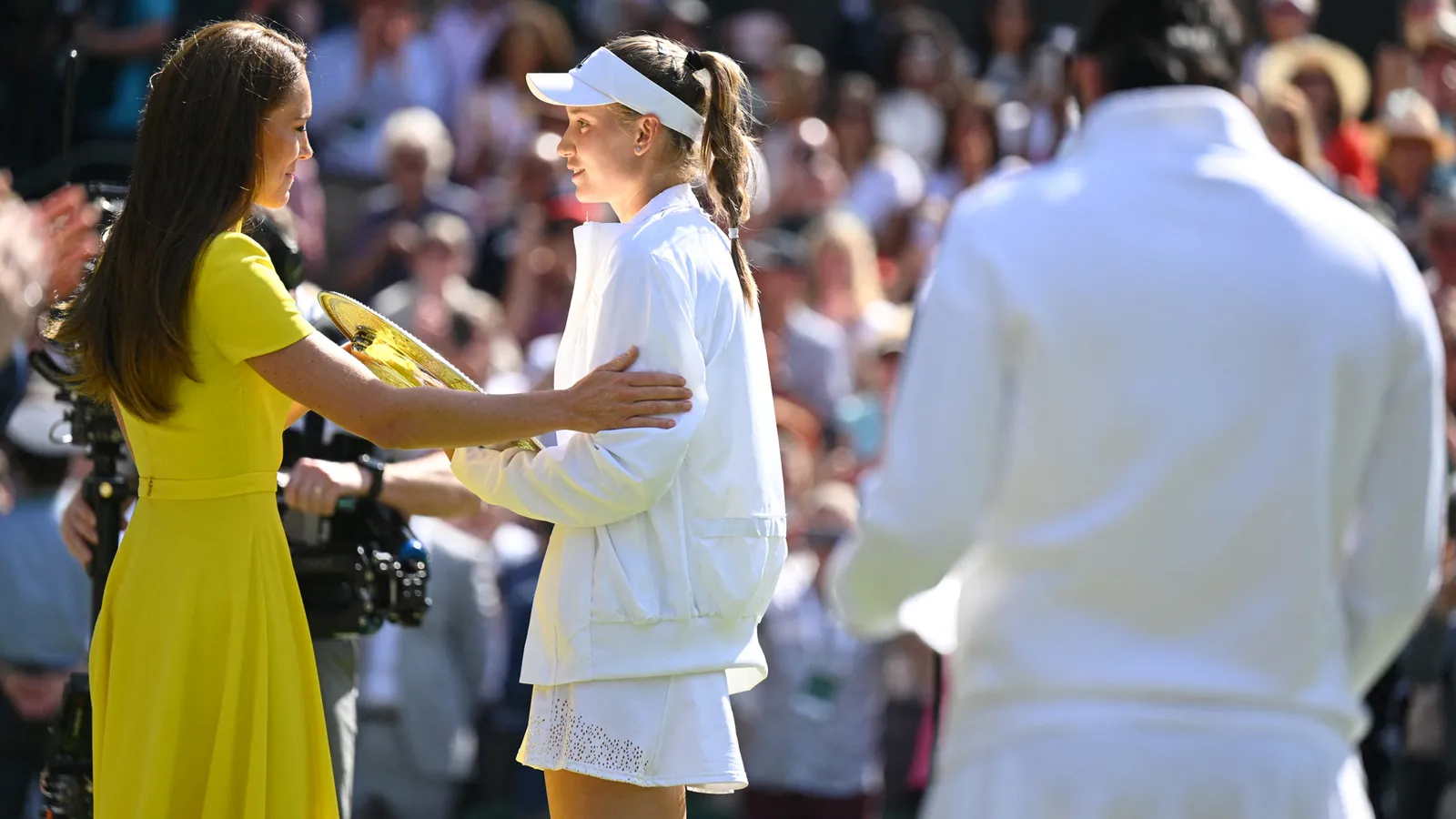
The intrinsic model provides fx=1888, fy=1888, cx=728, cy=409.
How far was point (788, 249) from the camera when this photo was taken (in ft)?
33.4

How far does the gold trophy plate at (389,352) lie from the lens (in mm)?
3561

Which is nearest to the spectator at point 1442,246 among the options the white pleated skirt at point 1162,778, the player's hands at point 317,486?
the player's hands at point 317,486

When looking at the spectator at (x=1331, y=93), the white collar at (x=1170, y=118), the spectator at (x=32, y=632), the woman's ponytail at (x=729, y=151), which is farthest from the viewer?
the spectator at (x=1331, y=93)

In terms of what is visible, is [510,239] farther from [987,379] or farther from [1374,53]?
[987,379]

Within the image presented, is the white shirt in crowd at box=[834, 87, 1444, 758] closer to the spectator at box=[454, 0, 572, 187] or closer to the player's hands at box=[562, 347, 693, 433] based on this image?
the player's hands at box=[562, 347, 693, 433]

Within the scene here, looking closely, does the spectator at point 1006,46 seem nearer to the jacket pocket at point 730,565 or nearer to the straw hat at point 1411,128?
the straw hat at point 1411,128

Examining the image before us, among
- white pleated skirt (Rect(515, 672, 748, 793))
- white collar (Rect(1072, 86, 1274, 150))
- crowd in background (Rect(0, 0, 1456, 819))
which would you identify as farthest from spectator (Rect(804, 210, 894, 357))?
white collar (Rect(1072, 86, 1274, 150))

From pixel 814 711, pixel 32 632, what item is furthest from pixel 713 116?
pixel 814 711

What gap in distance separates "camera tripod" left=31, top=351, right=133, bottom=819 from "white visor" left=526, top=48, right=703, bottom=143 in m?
1.19

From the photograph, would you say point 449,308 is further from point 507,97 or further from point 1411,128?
point 1411,128

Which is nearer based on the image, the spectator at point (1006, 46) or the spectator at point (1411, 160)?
the spectator at point (1411, 160)

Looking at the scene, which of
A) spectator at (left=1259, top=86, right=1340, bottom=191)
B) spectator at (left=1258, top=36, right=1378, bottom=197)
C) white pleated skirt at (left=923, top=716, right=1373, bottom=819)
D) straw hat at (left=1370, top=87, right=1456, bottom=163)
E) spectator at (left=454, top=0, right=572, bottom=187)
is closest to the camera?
white pleated skirt at (left=923, top=716, right=1373, bottom=819)

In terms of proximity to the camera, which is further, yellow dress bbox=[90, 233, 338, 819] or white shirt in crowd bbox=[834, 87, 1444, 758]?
yellow dress bbox=[90, 233, 338, 819]

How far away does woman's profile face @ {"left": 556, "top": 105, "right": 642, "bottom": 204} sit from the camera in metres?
3.74
